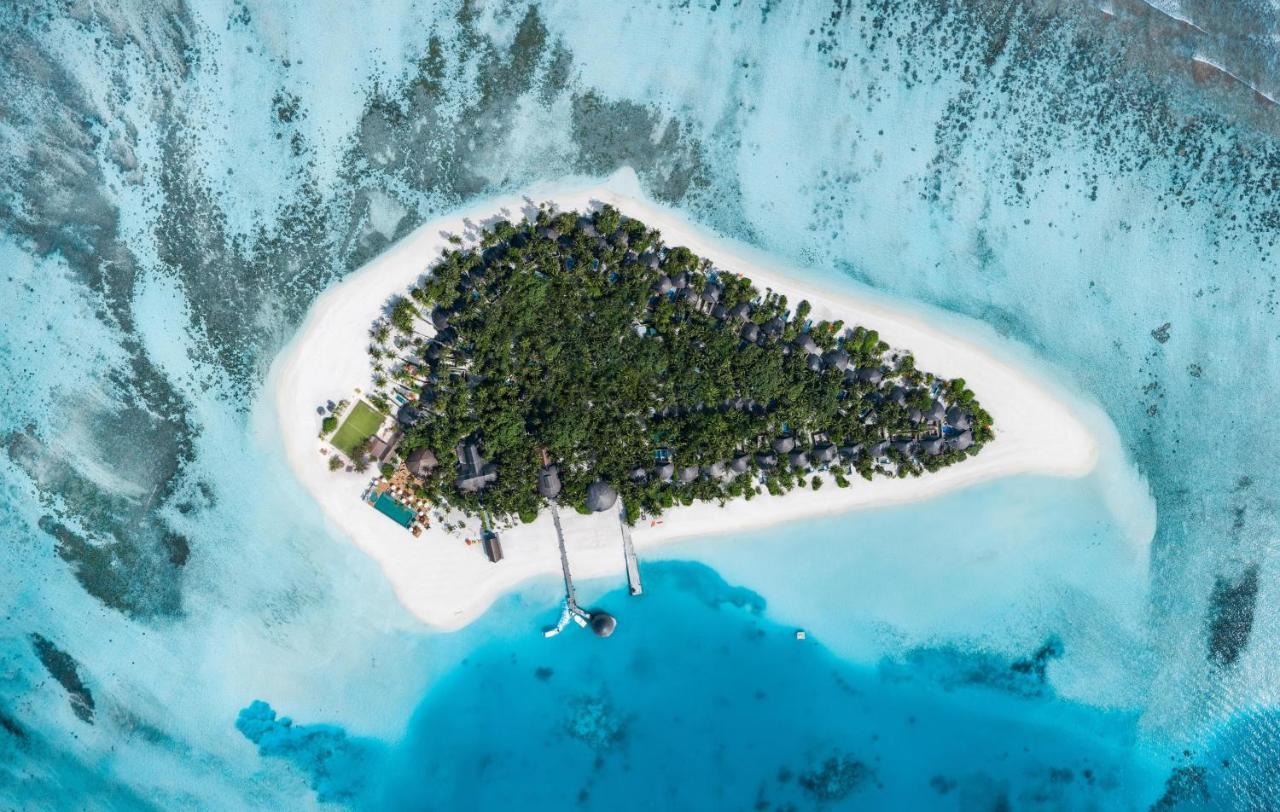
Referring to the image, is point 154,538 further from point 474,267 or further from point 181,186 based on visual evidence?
point 474,267

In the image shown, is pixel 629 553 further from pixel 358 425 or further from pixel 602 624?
pixel 358 425

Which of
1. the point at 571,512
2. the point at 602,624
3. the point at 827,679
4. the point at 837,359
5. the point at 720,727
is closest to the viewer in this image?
the point at 837,359

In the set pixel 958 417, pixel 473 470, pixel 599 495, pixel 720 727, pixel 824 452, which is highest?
pixel 958 417

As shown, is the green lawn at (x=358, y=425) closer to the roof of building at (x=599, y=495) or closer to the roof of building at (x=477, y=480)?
the roof of building at (x=477, y=480)

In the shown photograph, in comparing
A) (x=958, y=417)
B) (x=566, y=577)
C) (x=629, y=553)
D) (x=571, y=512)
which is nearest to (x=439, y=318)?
(x=571, y=512)

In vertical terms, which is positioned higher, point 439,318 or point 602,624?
point 439,318

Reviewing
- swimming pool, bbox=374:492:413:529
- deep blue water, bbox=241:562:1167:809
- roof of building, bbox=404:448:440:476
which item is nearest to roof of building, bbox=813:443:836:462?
deep blue water, bbox=241:562:1167:809

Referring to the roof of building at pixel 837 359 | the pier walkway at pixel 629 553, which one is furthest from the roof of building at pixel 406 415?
the roof of building at pixel 837 359
